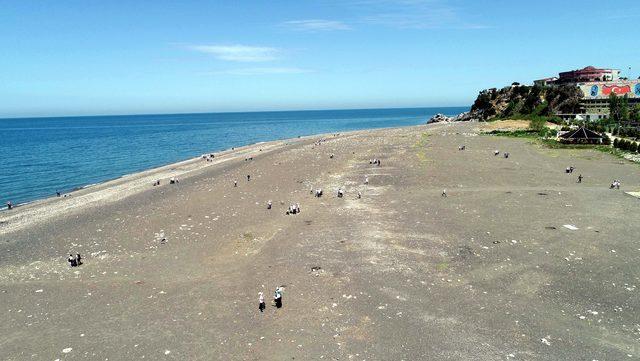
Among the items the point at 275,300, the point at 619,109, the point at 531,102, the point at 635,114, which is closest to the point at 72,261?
the point at 275,300

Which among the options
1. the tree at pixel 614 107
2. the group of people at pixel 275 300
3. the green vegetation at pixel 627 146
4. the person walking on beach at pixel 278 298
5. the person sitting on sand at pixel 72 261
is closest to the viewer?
the group of people at pixel 275 300

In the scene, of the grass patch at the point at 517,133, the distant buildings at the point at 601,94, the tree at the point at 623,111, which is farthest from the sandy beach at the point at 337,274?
the distant buildings at the point at 601,94

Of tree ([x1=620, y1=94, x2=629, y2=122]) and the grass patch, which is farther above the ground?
tree ([x1=620, y1=94, x2=629, y2=122])

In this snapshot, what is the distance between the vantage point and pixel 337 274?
19.3 meters

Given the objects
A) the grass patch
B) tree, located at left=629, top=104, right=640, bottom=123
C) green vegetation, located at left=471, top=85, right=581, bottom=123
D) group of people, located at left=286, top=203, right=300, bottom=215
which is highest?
green vegetation, located at left=471, top=85, right=581, bottom=123

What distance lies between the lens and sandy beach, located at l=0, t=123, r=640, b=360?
14391 mm

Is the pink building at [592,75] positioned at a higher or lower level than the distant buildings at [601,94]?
higher

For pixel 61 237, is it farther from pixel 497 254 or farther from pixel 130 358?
Result: pixel 497 254

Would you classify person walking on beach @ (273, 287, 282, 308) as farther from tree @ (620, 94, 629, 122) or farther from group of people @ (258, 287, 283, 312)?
tree @ (620, 94, 629, 122)

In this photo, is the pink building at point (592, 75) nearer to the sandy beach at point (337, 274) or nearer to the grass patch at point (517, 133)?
the grass patch at point (517, 133)

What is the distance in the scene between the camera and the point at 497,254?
20.9 m

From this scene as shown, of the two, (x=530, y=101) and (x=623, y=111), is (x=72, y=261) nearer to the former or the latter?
(x=623, y=111)

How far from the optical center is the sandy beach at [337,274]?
14.4 meters

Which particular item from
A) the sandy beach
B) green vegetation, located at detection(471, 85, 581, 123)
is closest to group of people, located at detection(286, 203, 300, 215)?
the sandy beach
